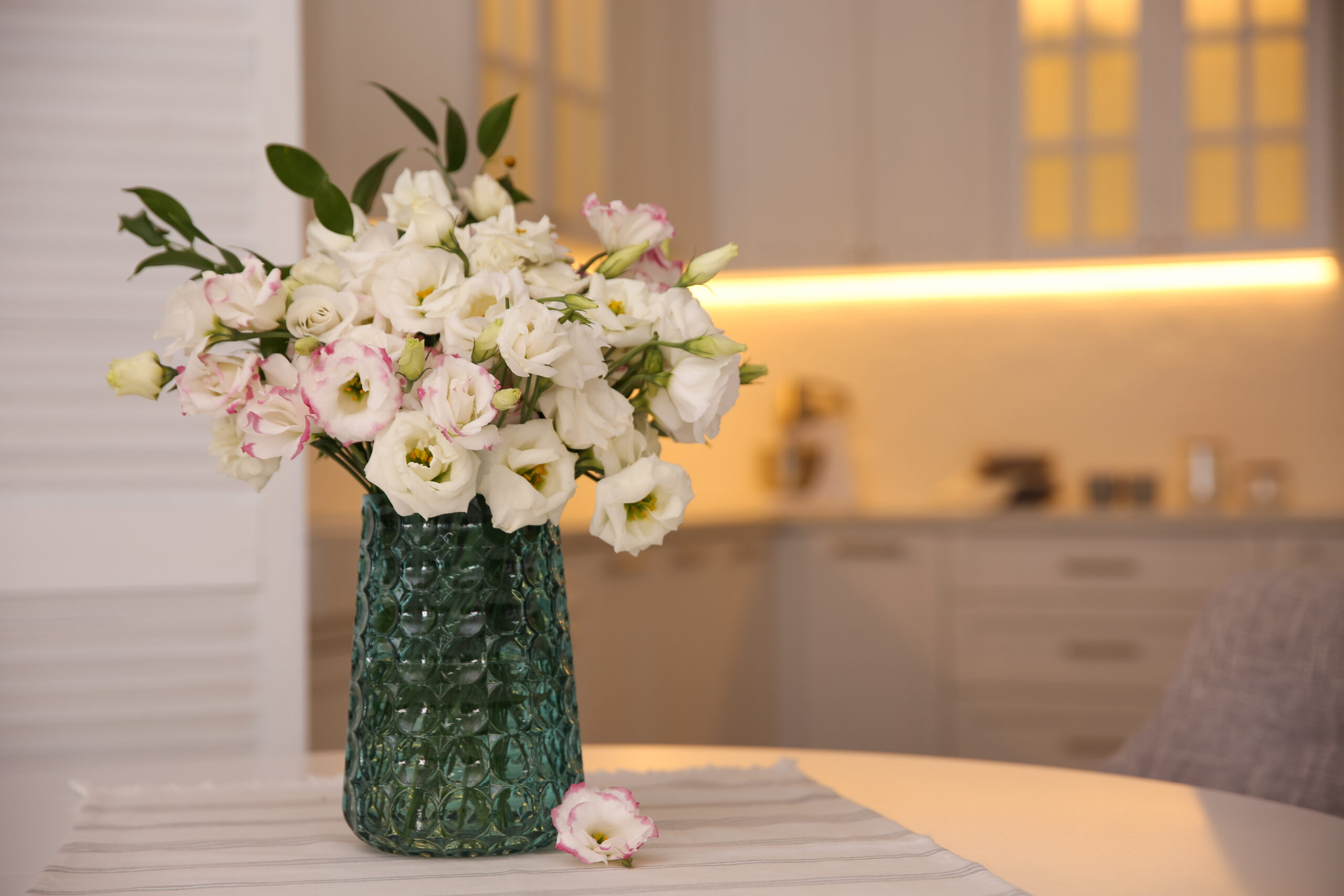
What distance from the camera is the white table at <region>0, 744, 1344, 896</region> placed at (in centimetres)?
78

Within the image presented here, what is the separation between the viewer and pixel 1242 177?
12.0ft

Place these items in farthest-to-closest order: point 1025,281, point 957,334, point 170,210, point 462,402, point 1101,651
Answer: point 957,334, point 1025,281, point 1101,651, point 170,210, point 462,402

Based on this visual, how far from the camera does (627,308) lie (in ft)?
2.54

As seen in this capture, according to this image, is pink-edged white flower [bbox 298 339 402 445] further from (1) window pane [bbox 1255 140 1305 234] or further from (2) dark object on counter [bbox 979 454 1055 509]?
(1) window pane [bbox 1255 140 1305 234]

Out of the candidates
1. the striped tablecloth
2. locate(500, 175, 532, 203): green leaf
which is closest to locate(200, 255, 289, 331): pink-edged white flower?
locate(500, 175, 532, 203): green leaf

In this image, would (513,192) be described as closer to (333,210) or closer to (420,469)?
(333,210)

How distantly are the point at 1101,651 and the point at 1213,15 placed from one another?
1.84m

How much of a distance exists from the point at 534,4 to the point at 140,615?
1728mm

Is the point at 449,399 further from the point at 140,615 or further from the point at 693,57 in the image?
the point at 693,57

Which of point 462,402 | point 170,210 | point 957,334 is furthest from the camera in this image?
point 957,334

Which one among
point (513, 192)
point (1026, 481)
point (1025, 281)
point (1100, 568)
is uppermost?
point (1025, 281)

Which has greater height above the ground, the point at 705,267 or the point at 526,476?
the point at 705,267

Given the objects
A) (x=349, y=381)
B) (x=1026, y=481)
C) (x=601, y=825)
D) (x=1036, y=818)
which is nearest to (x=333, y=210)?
(x=349, y=381)

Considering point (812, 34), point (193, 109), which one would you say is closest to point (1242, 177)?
point (812, 34)
